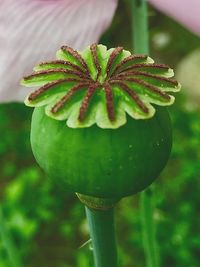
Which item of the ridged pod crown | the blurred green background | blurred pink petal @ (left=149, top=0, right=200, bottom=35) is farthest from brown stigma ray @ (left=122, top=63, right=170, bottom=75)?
the blurred green background

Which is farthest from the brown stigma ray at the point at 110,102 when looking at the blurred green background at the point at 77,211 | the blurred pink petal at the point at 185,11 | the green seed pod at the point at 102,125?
the blurred green background at the point at 77,211

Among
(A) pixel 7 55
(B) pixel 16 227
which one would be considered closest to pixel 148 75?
(A) pixel 7 55

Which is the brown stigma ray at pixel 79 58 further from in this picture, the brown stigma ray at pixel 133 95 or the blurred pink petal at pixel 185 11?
the blurred pink petal at pixel 185 11

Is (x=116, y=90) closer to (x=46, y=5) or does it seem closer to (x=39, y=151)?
(x=39, y=151)

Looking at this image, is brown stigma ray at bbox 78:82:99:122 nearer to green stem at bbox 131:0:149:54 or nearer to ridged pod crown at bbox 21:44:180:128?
ridged pod crown at bbox 21:44:180:128

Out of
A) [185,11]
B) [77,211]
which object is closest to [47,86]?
[185,11]

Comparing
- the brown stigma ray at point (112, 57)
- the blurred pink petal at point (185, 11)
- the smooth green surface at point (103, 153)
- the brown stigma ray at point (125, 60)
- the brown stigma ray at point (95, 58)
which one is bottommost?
the blurred pink petal at point (185, 11)

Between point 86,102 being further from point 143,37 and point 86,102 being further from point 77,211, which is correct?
point 77,211
